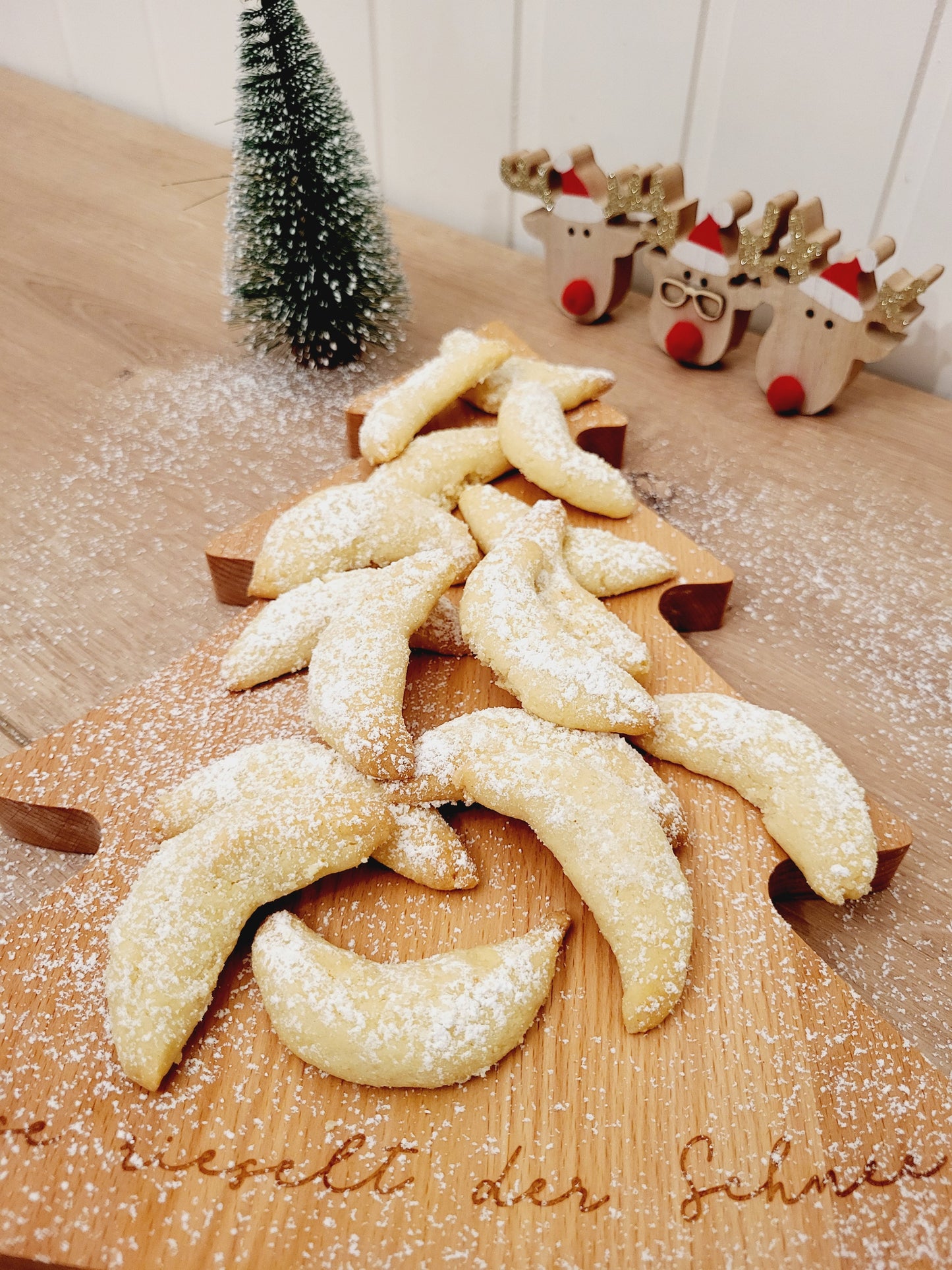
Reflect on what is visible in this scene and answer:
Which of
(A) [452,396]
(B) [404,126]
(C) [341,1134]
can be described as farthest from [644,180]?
(C) [341,1134]

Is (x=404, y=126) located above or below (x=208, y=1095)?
above

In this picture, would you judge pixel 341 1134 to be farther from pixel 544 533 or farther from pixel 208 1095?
pixel 544 533

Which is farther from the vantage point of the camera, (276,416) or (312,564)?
(276,416)

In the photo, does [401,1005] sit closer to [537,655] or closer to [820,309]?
[537,655]

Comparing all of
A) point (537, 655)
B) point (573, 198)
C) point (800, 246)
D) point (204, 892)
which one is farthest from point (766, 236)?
point (204, 892)

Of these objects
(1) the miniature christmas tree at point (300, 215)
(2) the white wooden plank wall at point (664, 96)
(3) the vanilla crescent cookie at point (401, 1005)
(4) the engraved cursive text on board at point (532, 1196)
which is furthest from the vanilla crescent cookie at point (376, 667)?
(2) the white wooden plank wall at point (664, 96)

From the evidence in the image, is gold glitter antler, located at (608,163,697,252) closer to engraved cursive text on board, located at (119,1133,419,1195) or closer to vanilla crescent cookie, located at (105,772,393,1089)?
vanilla crescent cookie, located at (105,772,393,1089)

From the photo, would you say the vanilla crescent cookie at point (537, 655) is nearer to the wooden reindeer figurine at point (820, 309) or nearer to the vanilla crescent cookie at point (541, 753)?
the vanilla crescent cookie at point (541, 753)
